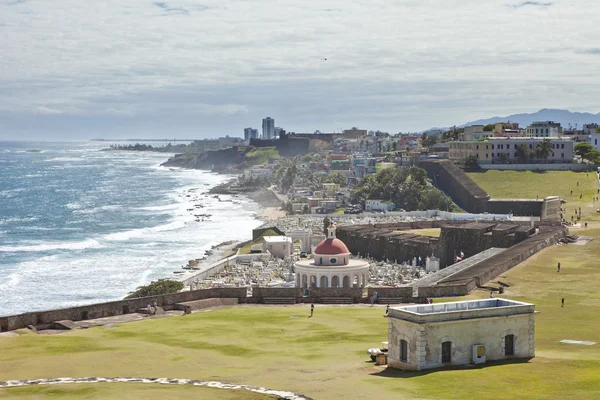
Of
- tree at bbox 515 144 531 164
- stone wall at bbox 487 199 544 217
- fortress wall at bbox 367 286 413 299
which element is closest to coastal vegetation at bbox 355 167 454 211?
stone wall at bbox 487 199 544 217

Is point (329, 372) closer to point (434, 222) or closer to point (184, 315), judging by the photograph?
point (184, 315)

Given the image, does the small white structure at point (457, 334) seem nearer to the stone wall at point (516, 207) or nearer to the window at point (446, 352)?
the window at point (446, 352)

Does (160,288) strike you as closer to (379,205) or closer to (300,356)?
(300,356)

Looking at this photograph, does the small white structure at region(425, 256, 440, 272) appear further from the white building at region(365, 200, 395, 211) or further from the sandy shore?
the sandy shore

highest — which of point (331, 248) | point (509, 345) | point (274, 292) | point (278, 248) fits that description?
point (331, 248)

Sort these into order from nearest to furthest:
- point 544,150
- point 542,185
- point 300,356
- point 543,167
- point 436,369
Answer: point 436,369, point 300,356, point 542,185, point 543,167, point 544,150

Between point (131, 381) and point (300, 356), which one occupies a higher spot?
point (131, 381)

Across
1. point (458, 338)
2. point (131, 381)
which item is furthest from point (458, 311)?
point (131, 381)
